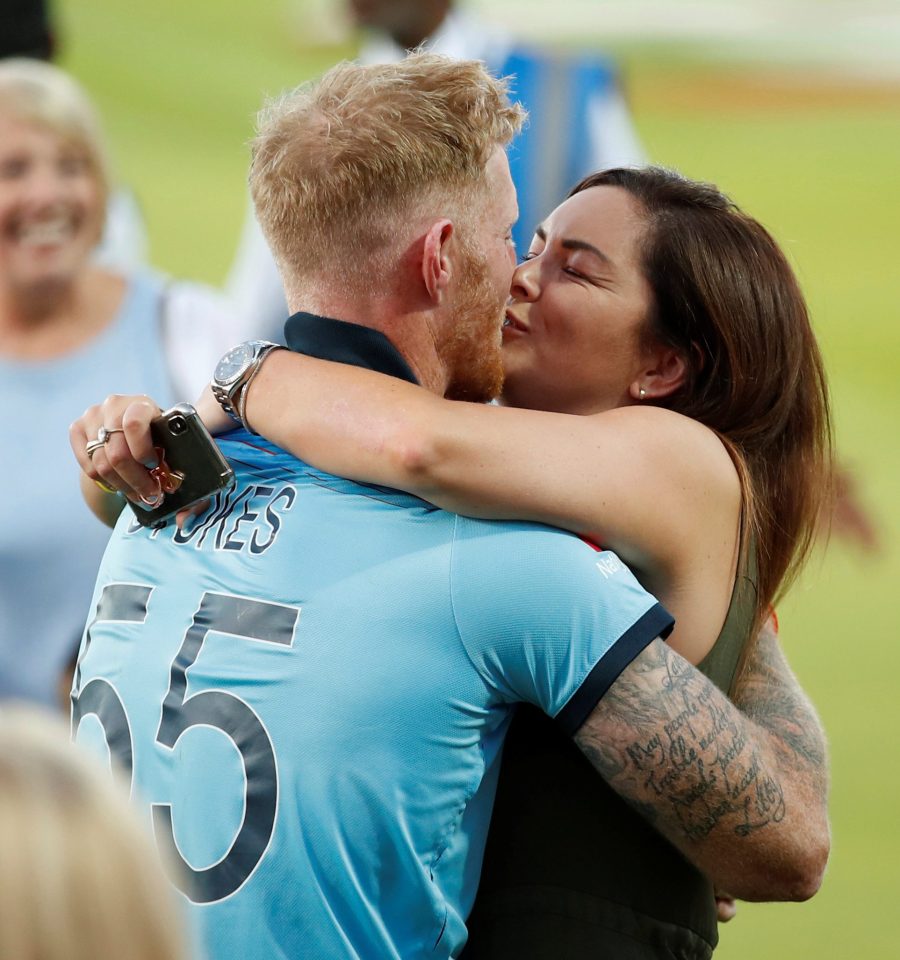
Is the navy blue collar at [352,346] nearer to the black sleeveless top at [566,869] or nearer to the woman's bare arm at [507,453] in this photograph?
the woman's bare arm at [507,453]

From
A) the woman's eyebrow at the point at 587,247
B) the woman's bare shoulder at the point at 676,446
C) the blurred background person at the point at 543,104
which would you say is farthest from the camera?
the blurred background person at the point at 543,104

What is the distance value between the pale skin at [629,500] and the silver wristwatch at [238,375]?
31 millimetres

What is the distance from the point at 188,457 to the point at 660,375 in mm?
777

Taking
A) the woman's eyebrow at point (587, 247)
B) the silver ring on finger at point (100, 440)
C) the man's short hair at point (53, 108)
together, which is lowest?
the man's short hair at point (53, 108)

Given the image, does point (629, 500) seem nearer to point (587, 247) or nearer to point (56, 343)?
point (587, 247)

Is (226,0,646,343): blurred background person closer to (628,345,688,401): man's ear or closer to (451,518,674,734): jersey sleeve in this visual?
(628,345,688,401): man's ear

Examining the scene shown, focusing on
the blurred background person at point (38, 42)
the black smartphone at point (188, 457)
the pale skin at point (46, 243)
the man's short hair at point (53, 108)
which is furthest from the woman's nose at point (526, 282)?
the blurred background person at point (38, 42)

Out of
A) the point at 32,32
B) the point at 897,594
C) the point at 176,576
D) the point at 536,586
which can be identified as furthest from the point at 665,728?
Answer: the point at 897,594

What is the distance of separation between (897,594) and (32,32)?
5276 mm

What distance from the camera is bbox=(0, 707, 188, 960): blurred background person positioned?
1.04 meters

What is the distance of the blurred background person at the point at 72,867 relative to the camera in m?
1.04

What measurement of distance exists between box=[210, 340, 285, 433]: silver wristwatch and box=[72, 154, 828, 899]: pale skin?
1.2 inches

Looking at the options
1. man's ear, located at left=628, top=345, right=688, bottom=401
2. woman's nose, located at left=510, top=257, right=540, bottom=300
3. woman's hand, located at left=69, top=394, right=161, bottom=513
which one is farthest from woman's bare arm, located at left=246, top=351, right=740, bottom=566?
woman's nose, located at left=510, top=257, right=540, bottom=300

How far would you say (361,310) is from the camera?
2.07 meters
